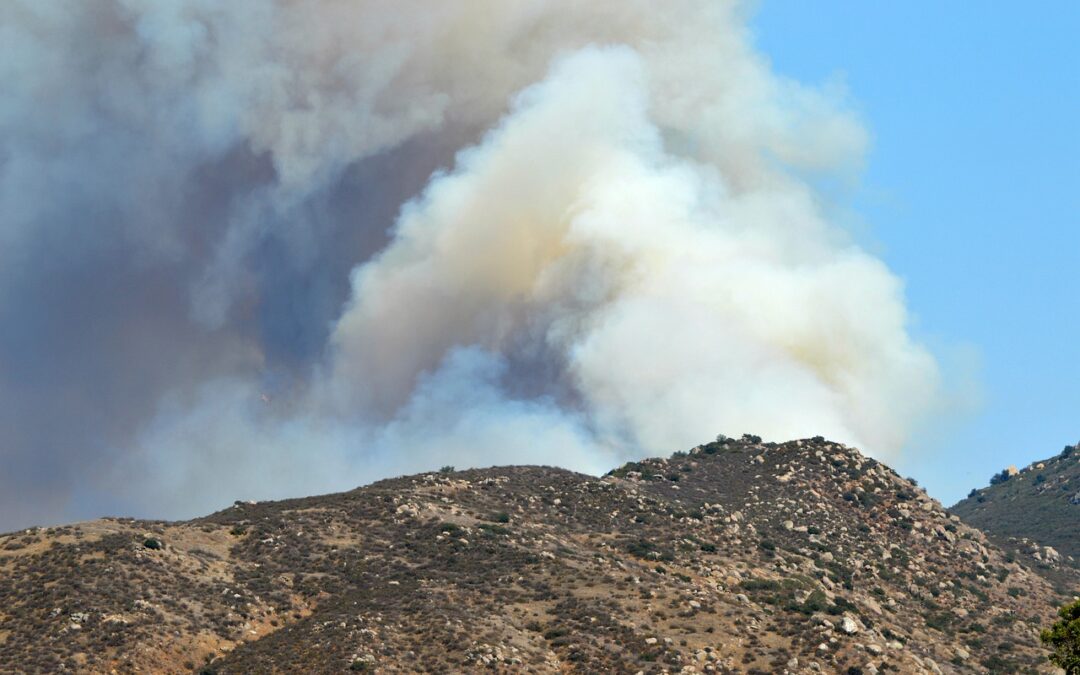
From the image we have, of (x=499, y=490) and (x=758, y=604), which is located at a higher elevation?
(x=499, y=490)

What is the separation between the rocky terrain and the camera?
110938 mm

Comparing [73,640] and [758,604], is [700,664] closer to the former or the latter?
[758,604]

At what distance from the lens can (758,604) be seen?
126 m

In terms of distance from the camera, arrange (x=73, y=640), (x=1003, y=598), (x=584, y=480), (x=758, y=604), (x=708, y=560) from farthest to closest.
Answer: (x=584, y=480), (x=1003, y=598), (x=708, y=560), (x=758, y=604), (x=73, y=640)

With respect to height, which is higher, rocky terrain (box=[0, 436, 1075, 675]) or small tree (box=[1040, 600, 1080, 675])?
rocky terrain (box=[0, 436, 1075, 675])

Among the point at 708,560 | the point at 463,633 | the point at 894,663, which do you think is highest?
the point at 708,560

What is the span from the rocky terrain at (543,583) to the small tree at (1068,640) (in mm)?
16226

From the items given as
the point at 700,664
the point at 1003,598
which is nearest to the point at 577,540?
the point at 700,664

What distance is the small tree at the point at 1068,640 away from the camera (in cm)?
9819

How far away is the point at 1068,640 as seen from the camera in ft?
329

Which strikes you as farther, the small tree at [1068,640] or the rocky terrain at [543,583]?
the rocky terrain at [543,583]

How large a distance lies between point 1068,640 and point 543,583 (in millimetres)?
45332

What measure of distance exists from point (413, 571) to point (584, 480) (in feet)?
132

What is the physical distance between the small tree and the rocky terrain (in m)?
16.2
